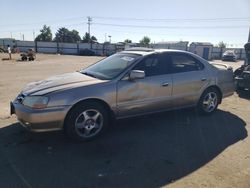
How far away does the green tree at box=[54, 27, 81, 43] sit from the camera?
104 metres

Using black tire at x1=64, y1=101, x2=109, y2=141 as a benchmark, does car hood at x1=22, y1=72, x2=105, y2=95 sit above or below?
above

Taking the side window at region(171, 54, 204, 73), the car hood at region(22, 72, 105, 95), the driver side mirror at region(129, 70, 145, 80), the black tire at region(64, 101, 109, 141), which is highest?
the side window at region(171, 54, 204, 73)

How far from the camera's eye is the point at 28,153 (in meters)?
4.17

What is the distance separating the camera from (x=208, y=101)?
6.38 metres

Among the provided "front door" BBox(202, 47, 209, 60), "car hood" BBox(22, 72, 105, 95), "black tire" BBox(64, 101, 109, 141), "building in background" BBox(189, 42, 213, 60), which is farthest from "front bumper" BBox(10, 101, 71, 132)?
"front door" BBox(202, 47, 209, 60)

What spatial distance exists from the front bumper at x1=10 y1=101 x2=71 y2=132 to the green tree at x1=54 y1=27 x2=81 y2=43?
101593 mm

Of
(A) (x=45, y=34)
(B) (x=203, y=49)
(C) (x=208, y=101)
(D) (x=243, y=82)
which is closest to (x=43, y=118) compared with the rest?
(C) (x=208, y=101)

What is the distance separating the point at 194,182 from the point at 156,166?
60 cm

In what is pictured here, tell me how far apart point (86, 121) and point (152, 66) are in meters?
1.78

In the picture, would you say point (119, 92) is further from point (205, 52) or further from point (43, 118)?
point (205, 52)

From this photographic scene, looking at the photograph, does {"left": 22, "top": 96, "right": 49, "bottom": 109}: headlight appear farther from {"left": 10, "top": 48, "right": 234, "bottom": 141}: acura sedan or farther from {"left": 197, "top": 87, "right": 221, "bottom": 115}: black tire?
{"left": 197, "top": 87, "right": 221, "bottom": 115}: black tire

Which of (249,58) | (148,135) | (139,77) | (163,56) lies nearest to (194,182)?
(148,135)

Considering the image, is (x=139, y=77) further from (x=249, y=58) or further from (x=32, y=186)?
(x=249, y=58)

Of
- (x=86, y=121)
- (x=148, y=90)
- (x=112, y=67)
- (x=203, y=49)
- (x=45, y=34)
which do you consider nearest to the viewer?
(x=86, y=121)
